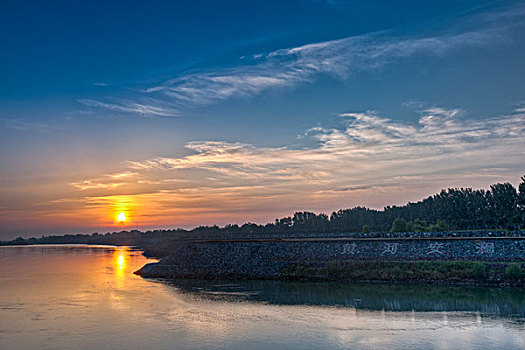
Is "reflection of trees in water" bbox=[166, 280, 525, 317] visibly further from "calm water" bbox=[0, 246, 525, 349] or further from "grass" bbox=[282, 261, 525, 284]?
"grass" bbox=[282, 261, 525, 284]

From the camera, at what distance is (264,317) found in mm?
38906

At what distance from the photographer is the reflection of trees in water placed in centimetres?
4228

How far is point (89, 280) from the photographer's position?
71.7 meters

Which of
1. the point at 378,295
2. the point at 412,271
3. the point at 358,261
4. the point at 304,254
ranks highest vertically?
the point at 304,254

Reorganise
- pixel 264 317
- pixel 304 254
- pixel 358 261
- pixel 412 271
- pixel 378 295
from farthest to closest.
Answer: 1. pixel 304 254
2. pixel 358 261
3. pixel 412 271
4. pixel 378 295
5. pixel 264 317

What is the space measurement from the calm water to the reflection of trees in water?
11cm

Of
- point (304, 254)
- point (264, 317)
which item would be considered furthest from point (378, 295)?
point (304, 254)

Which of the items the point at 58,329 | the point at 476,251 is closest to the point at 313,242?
the point at 476,251

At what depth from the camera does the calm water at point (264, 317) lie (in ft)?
102

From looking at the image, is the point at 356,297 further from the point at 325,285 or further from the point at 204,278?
the point at 204,278

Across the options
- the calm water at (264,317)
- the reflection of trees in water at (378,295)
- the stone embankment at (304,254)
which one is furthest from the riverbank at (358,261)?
the calm water at (264,317)

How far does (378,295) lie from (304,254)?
66.6 ft

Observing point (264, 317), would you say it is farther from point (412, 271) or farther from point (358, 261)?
point (358, 261)

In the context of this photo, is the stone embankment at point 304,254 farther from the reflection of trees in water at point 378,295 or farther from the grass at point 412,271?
the reflection of trees in water at point 378,295
